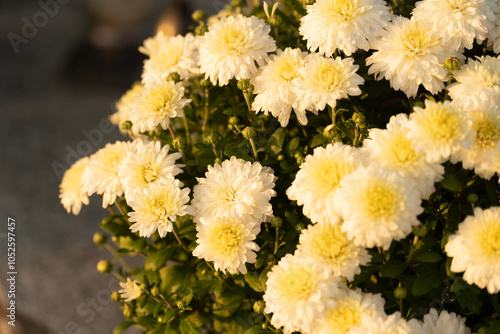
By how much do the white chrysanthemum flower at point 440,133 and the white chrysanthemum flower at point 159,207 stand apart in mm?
352

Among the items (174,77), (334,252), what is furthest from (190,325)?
(174,77)

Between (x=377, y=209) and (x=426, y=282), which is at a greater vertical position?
(x=377, y=209)

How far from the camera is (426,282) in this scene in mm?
724

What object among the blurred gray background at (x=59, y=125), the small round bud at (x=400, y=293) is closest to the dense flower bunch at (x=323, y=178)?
the small round bud at (x=400, y=293)

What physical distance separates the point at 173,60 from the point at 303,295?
535 mm

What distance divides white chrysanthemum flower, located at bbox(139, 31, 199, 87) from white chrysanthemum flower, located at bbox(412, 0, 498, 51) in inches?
16.3

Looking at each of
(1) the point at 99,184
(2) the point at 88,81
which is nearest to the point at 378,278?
(1) the point at 99,184

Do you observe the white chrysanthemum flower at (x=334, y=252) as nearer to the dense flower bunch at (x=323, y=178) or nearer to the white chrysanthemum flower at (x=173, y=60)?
the dense flower bunch at (x=323, y=178)

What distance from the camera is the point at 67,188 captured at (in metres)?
1.02

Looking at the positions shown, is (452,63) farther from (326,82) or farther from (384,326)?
(384,326)

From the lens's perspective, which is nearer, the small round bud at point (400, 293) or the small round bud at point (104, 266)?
the small round bud at point (400, 293)

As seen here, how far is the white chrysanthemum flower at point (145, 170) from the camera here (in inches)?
33.4

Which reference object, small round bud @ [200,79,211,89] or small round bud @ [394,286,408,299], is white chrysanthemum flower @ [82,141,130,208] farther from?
small round bud @ [394,286,408,299]

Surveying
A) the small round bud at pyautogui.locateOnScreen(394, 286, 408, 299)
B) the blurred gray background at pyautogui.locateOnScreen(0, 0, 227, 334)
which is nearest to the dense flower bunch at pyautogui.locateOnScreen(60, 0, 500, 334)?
the small round bud at pyautogui.locateOnScreen(394, 286, 408, 299)
